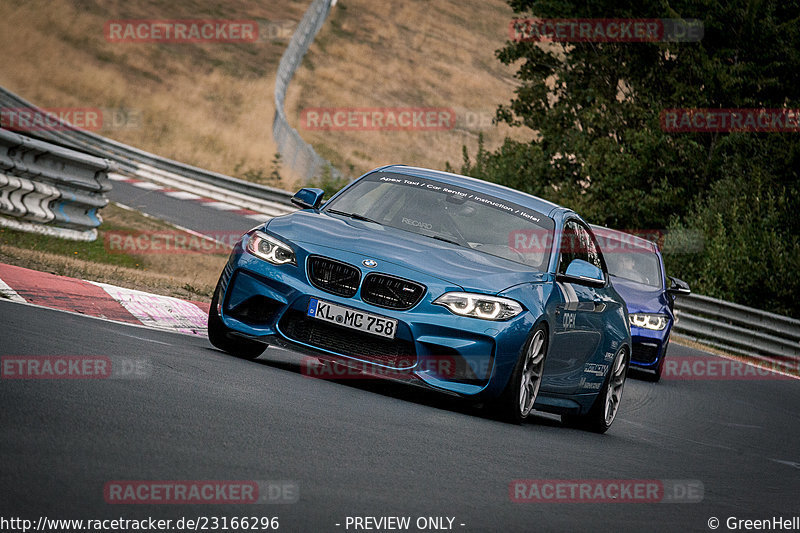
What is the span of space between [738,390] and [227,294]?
911cm

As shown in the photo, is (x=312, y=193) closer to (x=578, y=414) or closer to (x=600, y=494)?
(x=578, y=414)

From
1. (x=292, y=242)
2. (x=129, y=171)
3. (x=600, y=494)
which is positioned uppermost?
(x=292, y=242)

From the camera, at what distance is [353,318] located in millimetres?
7684

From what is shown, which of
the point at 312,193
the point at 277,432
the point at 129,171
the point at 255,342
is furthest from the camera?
the point at 129,171

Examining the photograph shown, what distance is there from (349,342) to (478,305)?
32.6 inches

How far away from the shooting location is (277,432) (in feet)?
19.4

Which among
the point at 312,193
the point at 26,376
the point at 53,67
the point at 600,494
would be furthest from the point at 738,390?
the point at 53,67

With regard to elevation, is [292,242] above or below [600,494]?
above

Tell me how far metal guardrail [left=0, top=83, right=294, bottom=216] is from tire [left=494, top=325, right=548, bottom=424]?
20355mm
